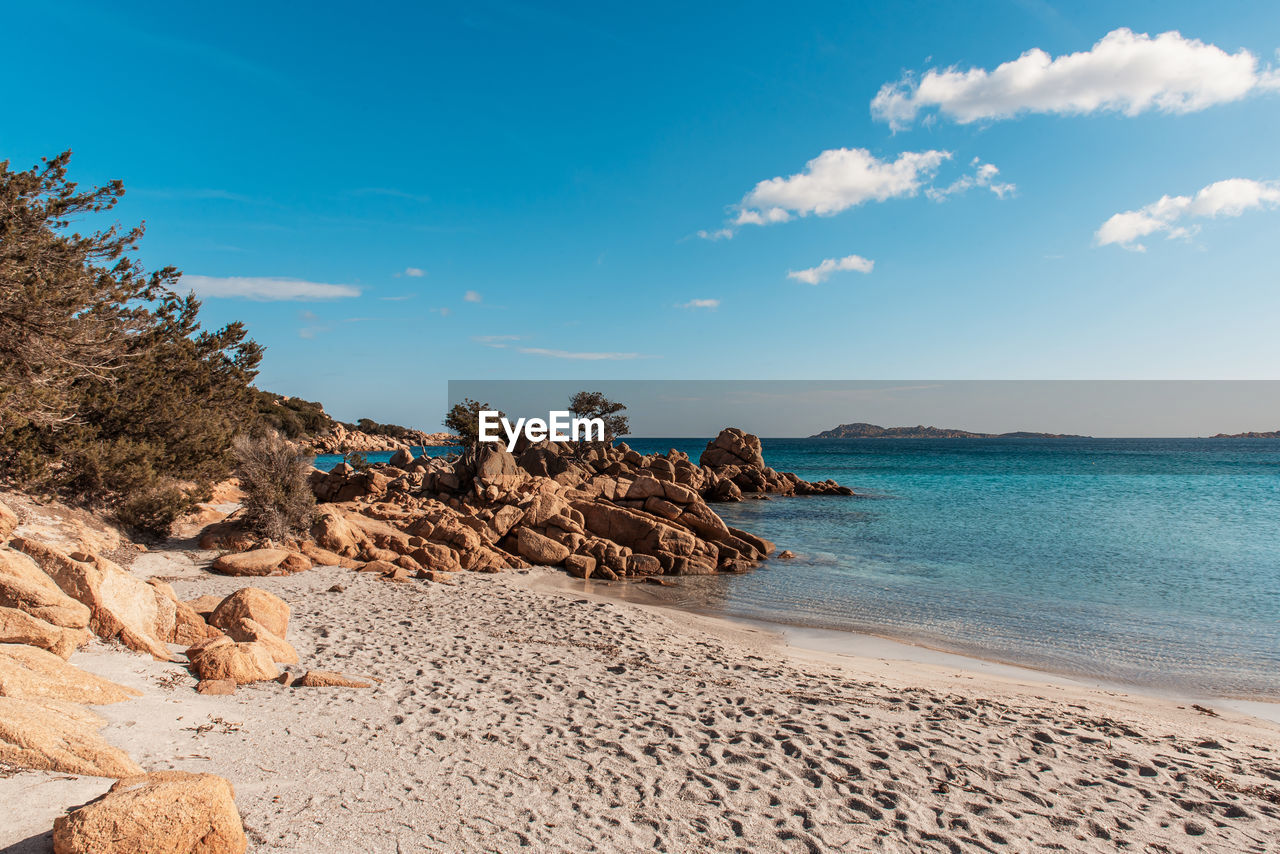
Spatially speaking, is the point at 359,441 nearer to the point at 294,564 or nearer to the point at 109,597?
the point at 294,564

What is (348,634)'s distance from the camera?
10.6 metres

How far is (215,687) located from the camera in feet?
23.0

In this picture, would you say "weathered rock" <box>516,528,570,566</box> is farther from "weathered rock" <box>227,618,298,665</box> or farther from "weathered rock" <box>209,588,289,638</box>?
"weathered rock" <box>227,618,298,665</box>

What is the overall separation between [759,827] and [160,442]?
61.7ft

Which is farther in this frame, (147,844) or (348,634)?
(348,634)

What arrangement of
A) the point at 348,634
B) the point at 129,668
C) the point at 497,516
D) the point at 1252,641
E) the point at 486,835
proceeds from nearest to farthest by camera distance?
the point at 486,835
the point at 129,668
the point at 348,634
the point at 1252,641
the point at 497,516

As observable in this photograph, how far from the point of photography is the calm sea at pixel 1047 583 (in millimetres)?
12867

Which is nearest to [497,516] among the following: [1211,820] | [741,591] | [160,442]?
[741,591]

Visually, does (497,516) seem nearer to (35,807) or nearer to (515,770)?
(515,770)

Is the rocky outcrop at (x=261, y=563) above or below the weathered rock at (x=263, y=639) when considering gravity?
below

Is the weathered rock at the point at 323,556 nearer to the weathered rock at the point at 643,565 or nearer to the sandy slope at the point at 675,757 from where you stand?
the sandy slope at the point at 675,757

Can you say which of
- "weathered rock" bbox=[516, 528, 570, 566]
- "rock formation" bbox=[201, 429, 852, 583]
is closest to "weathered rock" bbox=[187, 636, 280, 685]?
"rock formation" bbox=[201, 429, 852, 583]

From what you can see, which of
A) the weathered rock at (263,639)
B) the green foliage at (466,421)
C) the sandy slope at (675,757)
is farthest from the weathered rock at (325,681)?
the green foliage at (466,421)

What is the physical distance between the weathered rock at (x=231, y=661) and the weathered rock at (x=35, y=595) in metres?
1.20
